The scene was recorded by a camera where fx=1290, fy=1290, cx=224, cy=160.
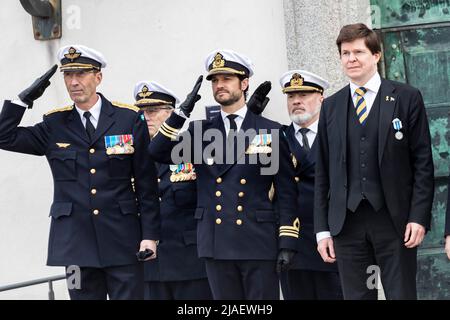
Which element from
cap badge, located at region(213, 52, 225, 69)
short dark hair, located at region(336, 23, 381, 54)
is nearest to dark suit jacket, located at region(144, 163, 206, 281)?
cap badge, located at region(213, 52, 225, 69)

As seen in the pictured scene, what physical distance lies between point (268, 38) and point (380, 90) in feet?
9.46

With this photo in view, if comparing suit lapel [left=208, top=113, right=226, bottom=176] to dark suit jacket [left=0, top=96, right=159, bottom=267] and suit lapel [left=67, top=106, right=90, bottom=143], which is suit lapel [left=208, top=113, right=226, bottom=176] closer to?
dark suit jacket [left=0, top=96, right=159, bottom=267]

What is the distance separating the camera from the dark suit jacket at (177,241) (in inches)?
336

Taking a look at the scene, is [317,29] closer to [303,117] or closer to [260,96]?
[260,96]

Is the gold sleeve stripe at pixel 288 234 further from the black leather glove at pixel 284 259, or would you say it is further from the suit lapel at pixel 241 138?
the suit lapel at pixel 241 138

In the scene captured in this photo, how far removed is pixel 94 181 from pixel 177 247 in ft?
3.29

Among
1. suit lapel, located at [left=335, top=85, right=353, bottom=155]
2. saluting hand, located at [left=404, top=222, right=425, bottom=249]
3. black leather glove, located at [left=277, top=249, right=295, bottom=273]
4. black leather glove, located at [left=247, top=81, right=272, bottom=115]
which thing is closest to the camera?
saluting hand, located at [left=404, top=222, right=425, bottom=249]

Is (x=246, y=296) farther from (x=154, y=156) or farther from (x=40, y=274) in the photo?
(x=40, y=274)

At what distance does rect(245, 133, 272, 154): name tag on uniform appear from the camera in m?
7.81

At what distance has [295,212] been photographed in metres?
7.77

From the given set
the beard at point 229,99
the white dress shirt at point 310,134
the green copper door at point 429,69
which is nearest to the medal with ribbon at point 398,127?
the beard at point 229,99

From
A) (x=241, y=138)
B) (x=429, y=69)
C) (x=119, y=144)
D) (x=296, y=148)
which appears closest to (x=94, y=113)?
(x=119, y=144)

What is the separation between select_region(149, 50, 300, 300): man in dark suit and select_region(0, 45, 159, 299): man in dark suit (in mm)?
239

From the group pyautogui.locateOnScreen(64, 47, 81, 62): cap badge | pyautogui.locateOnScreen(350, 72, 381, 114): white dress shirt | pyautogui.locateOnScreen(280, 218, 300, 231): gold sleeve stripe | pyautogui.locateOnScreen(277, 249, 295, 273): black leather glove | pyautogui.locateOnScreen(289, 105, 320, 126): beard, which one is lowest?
pyautogui.locateOnScreen(277, 249, 295, 273): black leather glove
